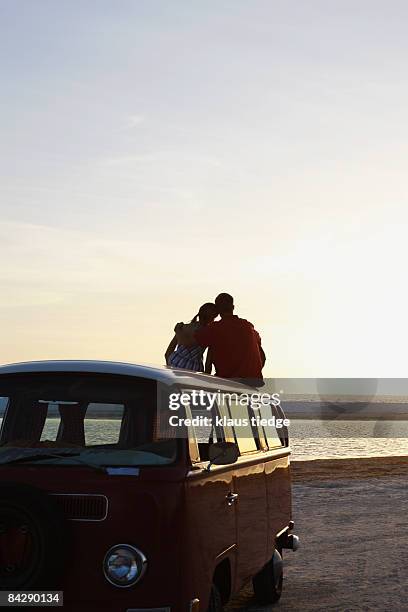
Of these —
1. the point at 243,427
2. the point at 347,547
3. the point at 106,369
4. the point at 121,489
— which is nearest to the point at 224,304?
the point at 243,427

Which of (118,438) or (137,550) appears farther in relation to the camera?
(118,438)

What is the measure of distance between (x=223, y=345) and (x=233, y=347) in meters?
0.11

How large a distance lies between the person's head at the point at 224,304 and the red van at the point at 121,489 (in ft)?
11.3

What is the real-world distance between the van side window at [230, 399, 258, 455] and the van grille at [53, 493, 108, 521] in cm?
218

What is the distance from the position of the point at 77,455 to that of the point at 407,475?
18394 millimetres

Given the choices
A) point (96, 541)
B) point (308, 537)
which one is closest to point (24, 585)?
point (96, 541)

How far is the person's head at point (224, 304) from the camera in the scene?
38.4 ft

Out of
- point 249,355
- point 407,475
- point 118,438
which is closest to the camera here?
point 118,438

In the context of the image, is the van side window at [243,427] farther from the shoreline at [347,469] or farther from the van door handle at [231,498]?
the shoreline at [347,469]

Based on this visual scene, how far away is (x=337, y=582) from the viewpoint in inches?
419

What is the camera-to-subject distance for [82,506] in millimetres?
6145

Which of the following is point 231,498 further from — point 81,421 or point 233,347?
point 233,347

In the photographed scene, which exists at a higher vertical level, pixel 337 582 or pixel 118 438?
pixel 118 438

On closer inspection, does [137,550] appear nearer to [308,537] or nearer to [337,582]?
[337,582]
